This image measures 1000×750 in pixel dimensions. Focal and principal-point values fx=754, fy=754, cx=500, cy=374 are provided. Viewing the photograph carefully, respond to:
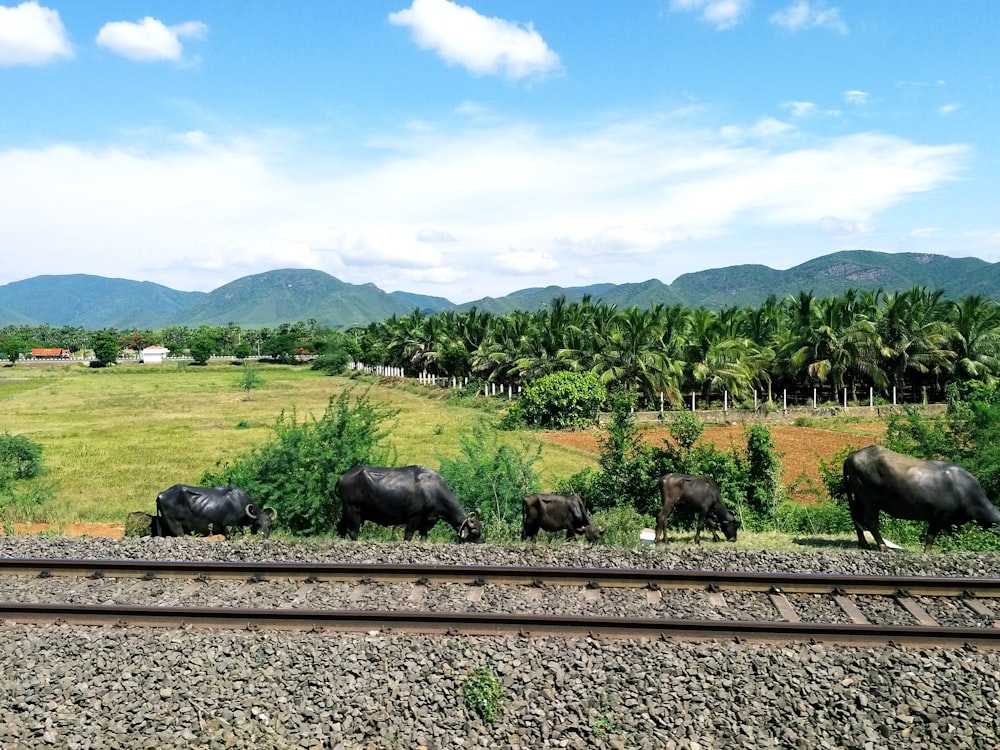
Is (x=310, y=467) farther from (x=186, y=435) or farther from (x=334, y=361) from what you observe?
(x=334, y=361)

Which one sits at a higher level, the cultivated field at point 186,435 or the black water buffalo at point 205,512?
the black water buffalo at point 205,512

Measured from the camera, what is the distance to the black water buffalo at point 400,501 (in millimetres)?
11703

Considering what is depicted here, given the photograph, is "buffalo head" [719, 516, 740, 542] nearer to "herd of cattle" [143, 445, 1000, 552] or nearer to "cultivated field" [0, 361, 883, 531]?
"herd of cattle" [143, 445, 1000, 552]

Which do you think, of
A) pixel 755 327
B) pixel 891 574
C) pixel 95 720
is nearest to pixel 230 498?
pixel 95 720

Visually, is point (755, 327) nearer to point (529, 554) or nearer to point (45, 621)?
point (529, 554)

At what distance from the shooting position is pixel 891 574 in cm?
963

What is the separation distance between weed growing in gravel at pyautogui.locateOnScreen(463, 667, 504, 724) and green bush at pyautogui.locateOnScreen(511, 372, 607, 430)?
28739mm

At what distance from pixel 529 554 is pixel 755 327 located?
4053 cm

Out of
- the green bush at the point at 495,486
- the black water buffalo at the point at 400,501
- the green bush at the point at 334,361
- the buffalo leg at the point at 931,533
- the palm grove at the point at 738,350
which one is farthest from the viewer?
the green bush at the point at 334,361

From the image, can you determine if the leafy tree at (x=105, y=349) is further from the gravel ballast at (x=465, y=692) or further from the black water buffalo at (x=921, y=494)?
the black water buffalo at (x=921, y=494)

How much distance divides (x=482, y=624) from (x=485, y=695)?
4.71ft

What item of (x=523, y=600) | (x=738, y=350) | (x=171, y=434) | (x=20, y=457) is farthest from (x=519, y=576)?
(x=738, y=350)

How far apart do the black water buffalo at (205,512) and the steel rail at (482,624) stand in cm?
392

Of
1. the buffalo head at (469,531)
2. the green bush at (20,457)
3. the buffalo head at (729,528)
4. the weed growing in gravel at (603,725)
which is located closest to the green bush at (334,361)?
the green bush at (20,457)
